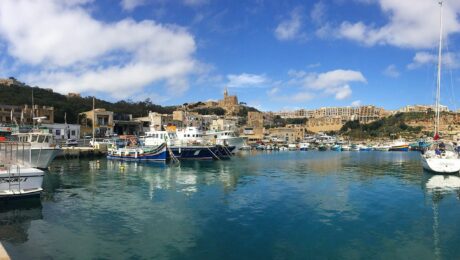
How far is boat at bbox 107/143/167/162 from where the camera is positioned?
2019 inches

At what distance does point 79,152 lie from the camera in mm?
61969

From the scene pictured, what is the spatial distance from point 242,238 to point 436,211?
12.8 m

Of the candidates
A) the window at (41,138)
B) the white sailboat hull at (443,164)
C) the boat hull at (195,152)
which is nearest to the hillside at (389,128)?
the boat hull at (195,152)

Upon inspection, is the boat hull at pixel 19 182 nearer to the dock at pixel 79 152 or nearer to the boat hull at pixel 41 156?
the boat hull at pixel 41 156

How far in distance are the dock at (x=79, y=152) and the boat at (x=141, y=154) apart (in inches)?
307

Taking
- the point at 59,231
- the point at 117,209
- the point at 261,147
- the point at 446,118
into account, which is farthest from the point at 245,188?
the point at 446,118

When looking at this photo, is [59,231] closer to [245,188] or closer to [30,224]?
[30,224]

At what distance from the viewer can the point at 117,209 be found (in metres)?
21.0

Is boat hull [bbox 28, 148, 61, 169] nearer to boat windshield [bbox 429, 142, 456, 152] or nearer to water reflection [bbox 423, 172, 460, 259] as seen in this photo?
water reflection [bbox 423, 172, 460, 259]

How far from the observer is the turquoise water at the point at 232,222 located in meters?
14.2

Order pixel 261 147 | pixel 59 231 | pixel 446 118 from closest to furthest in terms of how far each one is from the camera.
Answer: pixel 59 231 → pixel 261 147 → pixel 446 118

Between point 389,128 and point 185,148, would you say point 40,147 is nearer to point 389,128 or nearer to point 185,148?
point 185,148

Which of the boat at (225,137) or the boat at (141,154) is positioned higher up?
the boat at (225,137)

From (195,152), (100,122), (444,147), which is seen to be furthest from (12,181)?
(100,122)
